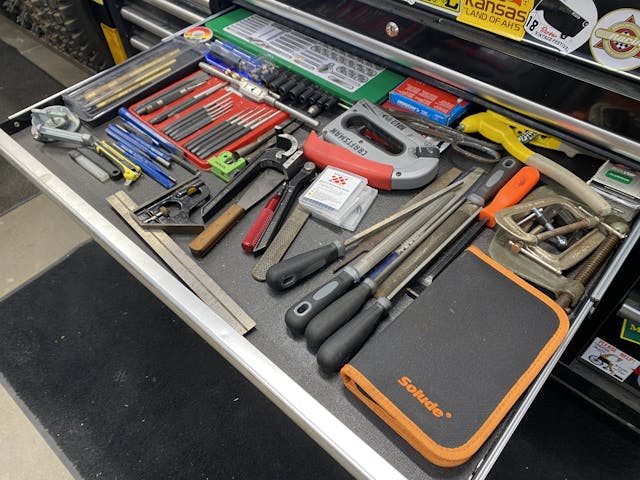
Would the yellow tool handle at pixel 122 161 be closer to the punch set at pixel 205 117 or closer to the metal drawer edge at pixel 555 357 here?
the punch set at pixel 205 117

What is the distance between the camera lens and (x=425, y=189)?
899 millimetres

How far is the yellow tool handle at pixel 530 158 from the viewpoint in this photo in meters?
0.80

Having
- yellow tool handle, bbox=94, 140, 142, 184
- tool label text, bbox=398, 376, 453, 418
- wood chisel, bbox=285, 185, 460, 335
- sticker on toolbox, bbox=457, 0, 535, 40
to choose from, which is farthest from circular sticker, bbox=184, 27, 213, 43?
tool label text, bbox=398, 376, 453, 418

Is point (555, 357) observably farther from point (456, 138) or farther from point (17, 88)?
point (17, 88)

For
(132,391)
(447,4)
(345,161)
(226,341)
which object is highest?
(447,4)

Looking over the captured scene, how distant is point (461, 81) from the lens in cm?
98

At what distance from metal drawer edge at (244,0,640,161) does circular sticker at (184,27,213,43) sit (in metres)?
0.15

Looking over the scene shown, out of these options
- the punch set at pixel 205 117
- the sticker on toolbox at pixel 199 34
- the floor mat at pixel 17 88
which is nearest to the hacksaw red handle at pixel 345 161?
the punch set at pixel 205 117

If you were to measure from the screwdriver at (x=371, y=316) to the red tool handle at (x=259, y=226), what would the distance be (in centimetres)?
23

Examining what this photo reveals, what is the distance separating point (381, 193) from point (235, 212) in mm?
279

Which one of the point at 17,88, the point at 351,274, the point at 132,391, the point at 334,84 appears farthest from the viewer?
the point at 17,88

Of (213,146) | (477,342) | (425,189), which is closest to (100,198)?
(213,146)

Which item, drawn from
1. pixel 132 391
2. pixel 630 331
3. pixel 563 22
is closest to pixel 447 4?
pixel 563 22

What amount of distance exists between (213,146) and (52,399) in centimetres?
104
